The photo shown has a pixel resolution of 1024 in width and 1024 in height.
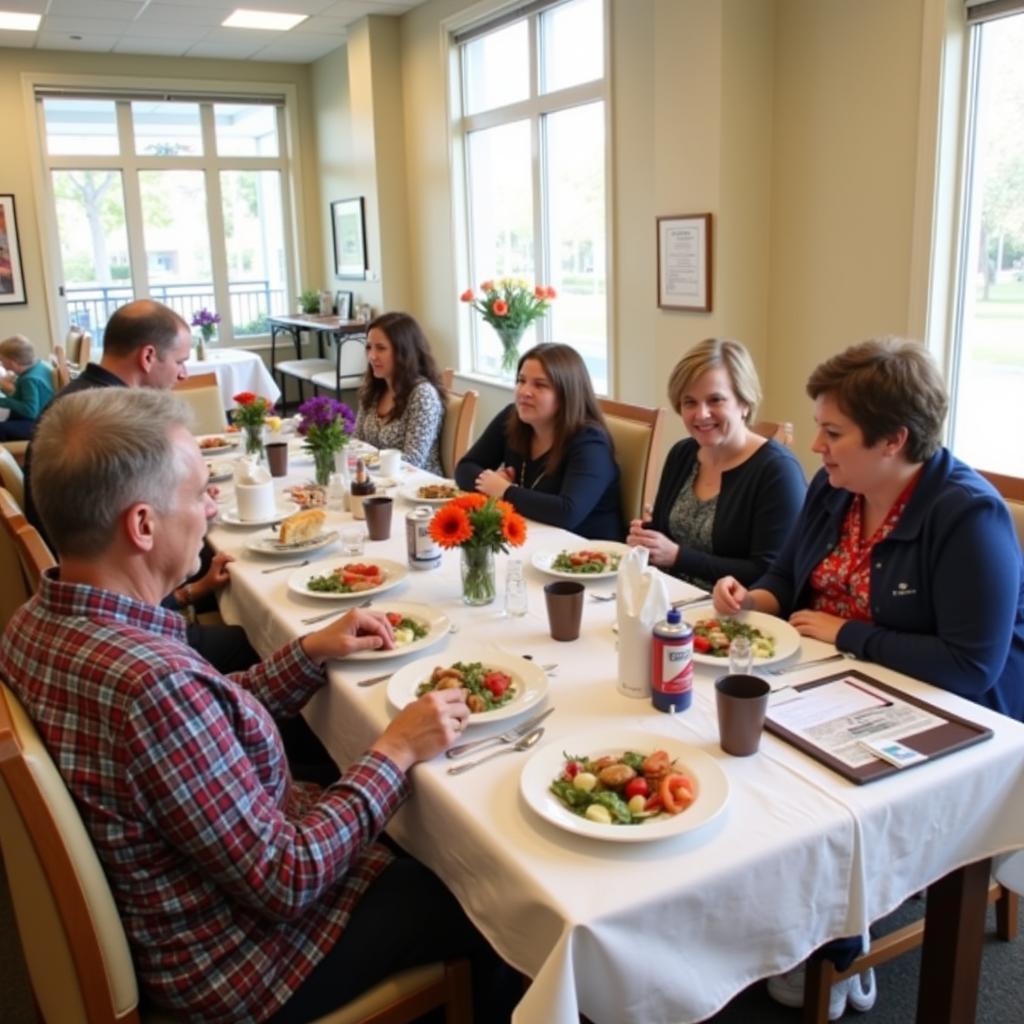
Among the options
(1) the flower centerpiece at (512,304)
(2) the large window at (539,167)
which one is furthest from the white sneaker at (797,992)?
(1) the flower centerpiece at (512,304)

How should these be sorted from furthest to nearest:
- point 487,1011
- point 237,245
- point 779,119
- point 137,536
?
point 237,245 < point 779,119 < point 487,1011 < point 137,536

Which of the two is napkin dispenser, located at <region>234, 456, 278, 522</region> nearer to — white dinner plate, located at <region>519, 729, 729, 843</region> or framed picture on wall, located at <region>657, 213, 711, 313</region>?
white dinner plate, located at <region>519, 729, 729, 843</region>

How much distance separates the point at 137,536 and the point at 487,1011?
92 cm

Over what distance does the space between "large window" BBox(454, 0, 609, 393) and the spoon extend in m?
4.00

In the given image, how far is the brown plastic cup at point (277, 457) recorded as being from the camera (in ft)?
10.5

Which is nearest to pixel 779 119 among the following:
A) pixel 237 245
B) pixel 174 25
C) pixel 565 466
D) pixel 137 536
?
pixel 565 466

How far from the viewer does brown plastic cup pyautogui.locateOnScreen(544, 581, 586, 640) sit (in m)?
1.71

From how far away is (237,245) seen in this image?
862 centimetres

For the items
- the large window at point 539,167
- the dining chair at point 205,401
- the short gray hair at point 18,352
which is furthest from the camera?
the short gray hair at point 18,352

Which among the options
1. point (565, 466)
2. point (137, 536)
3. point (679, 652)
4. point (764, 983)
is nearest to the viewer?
point (137, 536)

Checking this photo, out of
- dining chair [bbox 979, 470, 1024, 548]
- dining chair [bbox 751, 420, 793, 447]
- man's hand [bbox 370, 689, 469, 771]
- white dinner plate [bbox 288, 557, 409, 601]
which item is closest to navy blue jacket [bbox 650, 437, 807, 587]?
dining chair [bbox 751, 420, 793, 447]

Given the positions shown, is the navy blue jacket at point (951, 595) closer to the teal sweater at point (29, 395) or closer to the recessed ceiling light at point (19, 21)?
the teal sweater at point (29, 395)

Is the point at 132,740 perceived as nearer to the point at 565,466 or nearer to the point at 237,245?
the point at 565,466

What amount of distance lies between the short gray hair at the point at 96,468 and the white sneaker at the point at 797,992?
1.37 metres
